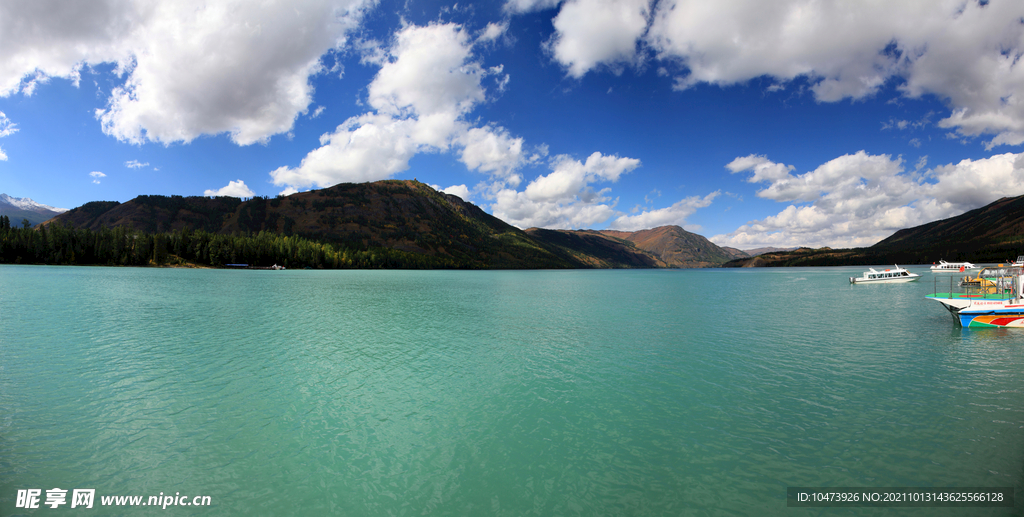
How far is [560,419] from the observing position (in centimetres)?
1593

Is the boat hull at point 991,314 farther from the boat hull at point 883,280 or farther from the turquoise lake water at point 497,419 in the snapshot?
the boat hull at point 883,280

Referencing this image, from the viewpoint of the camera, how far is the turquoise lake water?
11.0 metres

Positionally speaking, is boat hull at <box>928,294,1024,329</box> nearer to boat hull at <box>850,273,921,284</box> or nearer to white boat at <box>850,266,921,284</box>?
boat hull at <box>850,273,921,284</box>

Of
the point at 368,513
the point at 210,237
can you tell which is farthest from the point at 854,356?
the point at 210,237

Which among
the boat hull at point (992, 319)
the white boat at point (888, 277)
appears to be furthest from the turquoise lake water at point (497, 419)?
the white boat at point (888, 277)

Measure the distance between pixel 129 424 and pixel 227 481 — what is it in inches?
279

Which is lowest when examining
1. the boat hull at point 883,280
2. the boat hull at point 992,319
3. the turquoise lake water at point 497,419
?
the turquoise lake water at point 497,419

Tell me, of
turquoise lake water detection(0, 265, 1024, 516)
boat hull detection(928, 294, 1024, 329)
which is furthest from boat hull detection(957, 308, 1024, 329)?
turquoise lake water detection(0, 265, 1024, 516)

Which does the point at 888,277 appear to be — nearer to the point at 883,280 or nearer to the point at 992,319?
the point at 883,280

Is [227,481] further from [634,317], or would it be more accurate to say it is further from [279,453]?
[634,317]

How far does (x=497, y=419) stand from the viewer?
15922 mm

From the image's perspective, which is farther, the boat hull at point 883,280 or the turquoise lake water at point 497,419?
the boat hull at point 883,280

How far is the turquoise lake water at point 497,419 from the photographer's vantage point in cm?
1096

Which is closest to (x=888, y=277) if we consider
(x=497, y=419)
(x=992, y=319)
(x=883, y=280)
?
(x=883, y=280)
